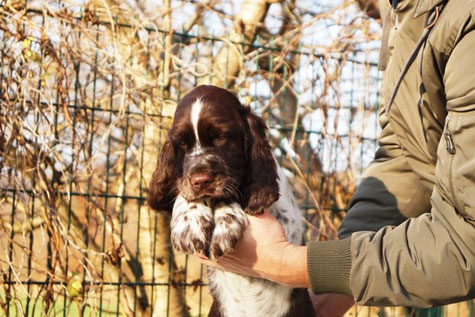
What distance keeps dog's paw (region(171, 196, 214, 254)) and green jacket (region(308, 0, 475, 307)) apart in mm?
477

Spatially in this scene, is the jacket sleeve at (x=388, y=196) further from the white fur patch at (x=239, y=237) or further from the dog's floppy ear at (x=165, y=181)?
the dog's floppy ear at (x=165, y=181)

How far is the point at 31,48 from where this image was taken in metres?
4.62

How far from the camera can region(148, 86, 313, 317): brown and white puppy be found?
247cm

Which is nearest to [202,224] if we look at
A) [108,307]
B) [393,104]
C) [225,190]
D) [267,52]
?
[225,190]

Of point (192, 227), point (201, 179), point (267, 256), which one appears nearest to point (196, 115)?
point (201, 179)

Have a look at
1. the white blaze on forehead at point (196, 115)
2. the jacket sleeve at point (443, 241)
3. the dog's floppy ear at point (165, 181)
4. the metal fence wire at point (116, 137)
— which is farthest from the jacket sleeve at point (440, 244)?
the metal fence wire at point (116, 137)

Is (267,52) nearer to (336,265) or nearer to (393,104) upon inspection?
(393,104)

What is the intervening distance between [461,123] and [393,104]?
0.60m

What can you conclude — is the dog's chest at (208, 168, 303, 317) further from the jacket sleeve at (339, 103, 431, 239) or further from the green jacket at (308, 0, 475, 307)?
the green jacket at (308, 0, 475, 307)

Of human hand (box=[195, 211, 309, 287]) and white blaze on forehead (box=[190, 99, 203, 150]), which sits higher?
white blaze on forehead (box=[190, 99, 203, 150])

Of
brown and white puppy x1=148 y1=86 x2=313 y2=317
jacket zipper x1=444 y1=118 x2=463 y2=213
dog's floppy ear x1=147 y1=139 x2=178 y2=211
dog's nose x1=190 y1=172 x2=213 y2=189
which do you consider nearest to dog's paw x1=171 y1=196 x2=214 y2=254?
brown and white puppy x1=148 y1=86 x2=313 y2=317

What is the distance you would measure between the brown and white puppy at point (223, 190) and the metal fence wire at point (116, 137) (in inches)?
69.8

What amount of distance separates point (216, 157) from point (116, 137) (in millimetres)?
3579

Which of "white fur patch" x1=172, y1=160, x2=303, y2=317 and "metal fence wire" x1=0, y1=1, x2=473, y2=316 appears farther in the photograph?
"metal fence wire" x1=0, y1=1, x2=473, y2=316
